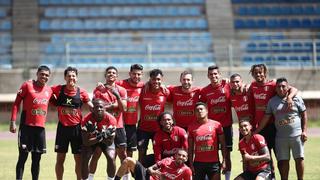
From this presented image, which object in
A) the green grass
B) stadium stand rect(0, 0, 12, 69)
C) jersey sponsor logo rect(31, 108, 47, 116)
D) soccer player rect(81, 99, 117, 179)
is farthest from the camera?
stadium stand rect(0, 0, 12, 69)

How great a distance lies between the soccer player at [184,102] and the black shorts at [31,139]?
239cm

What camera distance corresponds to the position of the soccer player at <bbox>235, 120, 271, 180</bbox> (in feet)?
31.9

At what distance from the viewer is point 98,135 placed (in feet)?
32.9

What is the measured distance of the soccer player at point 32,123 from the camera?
33.7 feet

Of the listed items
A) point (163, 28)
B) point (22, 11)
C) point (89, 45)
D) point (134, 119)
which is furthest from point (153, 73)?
point (22, 11)

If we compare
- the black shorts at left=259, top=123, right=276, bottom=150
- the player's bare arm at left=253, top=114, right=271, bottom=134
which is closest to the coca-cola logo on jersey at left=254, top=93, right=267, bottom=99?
the player's bare arm at left=253, top=114, right=271, bottom=134

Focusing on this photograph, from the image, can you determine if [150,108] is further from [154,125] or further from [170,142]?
[170,142]

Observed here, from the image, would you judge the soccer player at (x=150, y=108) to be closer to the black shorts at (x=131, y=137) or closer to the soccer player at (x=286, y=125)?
the black shorts at (x=131, y=137)

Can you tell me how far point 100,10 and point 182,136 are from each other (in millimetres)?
24127

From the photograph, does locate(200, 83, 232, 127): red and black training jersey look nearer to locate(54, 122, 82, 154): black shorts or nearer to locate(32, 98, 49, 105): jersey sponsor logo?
locate(54, 122, 82, 154): black shorts

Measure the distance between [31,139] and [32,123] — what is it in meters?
0.27

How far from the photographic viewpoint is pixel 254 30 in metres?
32.7

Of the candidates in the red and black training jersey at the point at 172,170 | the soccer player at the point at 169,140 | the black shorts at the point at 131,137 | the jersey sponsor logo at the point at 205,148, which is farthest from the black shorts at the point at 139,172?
the black shorts at the point at 131,137

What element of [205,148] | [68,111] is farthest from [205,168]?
[68,111]
